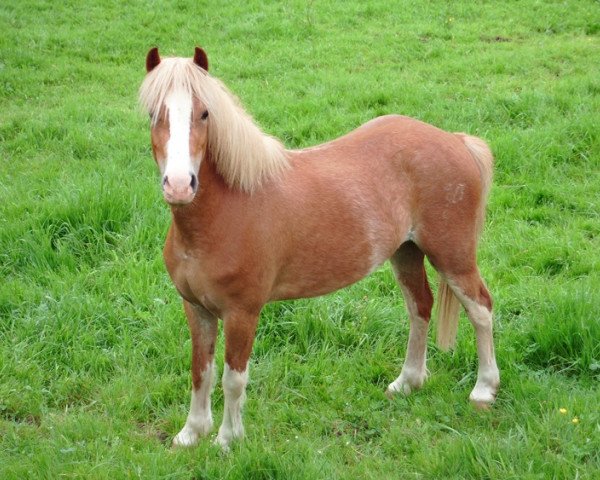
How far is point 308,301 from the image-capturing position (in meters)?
4.85

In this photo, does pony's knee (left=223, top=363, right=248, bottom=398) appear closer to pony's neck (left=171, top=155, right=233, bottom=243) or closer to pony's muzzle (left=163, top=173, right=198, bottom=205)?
pony's neck (left=171, top=155, right=233, bottom=243)

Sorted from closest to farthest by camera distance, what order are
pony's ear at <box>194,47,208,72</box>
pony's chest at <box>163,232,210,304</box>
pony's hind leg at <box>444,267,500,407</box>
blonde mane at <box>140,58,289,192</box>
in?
blonde mane at <box>140,58,289,192</box>, pony's ear at <box>194,47,208,72</box>, pony's chest at <box>163,232,210,304</box>, pony's hind leg at <box>444,267,500,407</box>

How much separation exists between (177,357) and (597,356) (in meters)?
2.32

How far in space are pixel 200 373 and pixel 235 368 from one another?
328 mm

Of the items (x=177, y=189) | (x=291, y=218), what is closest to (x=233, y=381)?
(x=291, y=218)

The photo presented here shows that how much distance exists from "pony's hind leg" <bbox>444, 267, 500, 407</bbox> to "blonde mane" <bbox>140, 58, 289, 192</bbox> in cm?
117

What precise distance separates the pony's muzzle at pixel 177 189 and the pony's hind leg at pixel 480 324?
5.63 ft

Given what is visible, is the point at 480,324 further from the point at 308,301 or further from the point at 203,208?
the point at 203,208

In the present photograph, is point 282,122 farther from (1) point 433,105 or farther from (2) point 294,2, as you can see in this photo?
(2) point 294,2

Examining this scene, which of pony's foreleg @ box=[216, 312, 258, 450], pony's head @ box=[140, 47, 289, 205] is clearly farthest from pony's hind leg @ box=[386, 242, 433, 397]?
pony's head @ box=[140, 47, 289, 205]

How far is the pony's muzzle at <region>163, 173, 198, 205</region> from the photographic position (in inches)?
115

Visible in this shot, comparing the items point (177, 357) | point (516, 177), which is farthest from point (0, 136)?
point (516, 177)

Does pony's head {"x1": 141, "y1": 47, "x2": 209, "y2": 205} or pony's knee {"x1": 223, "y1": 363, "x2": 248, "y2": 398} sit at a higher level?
pony's head {"x1": 141, "y1": 47, "x2": 209, "y2": 205}

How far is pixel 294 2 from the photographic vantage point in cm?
1195
